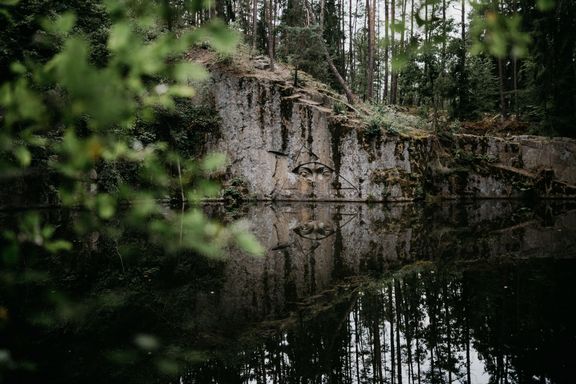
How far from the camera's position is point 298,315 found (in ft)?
15.1

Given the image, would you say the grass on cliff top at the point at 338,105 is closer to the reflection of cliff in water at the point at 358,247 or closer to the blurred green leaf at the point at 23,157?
the reflection of cliff in water at the point at 358,247

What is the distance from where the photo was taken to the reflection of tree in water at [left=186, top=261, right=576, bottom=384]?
3.28m

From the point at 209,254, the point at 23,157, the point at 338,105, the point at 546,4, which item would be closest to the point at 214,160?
the point at 23,157

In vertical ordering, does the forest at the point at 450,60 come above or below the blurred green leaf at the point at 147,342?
above

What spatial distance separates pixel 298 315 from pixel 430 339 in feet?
4.89

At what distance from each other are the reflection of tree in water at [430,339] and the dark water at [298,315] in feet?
0.06

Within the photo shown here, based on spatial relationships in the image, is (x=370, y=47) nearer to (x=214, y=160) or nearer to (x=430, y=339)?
(x=430, y=339)

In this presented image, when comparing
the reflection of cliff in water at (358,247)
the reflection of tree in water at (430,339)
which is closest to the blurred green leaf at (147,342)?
the reflection of tree in water at (430,339)

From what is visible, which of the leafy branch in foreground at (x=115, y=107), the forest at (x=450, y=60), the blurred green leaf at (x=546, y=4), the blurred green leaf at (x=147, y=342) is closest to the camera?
the leafy branch in foreground at (x=115, y=107)

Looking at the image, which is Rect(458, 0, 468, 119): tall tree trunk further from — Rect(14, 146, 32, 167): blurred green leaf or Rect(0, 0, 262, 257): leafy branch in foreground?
Rect(14, 146, 32, 167): blurred green leaf

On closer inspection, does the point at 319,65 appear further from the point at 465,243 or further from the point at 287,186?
the point at 465,243

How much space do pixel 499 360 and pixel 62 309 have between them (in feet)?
15.7

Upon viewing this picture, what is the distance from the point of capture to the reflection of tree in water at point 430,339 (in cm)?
328

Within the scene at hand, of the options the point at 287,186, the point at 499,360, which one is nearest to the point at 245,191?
the point at 287,186
